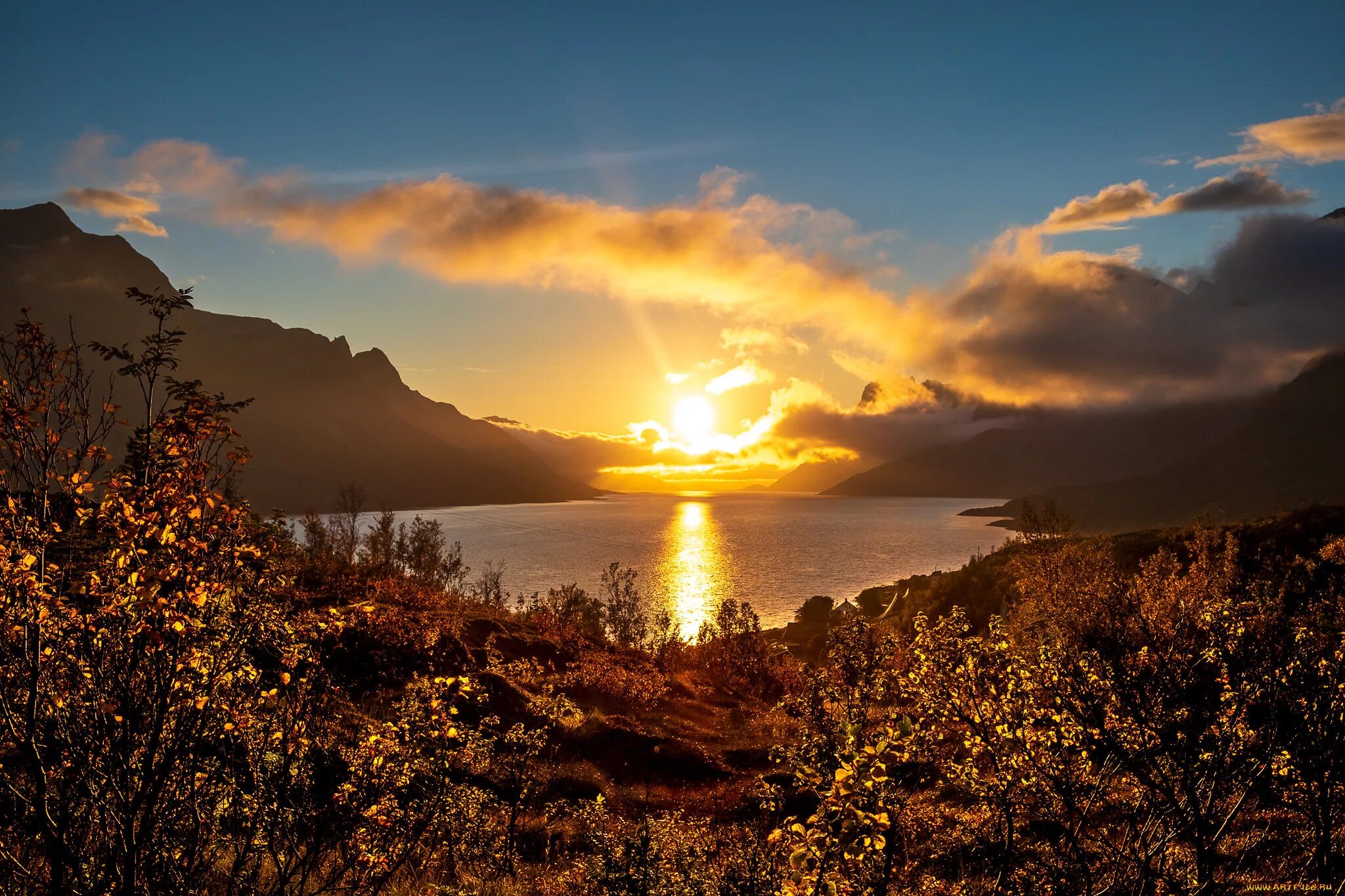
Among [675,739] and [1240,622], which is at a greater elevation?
[1240,622]

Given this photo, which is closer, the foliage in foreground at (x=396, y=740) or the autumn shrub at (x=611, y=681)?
the foliage in foreground at (x=396, y=740)

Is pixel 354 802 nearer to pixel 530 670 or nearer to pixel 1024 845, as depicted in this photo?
pixel 1024 845

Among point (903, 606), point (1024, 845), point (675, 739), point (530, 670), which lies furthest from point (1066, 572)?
point (903, 606)

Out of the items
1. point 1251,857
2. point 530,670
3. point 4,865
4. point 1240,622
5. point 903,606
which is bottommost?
point 903,606

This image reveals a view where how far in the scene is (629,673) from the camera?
1737 inches

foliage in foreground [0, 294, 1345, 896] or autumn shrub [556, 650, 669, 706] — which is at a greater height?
foliage in foreground [0, 294, 1345, 896]

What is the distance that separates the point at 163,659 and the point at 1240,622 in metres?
16.6

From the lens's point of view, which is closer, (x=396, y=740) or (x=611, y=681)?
(x=396, y=740)

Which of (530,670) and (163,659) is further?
(530,670)

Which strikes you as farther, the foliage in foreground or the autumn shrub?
the autumn shrub

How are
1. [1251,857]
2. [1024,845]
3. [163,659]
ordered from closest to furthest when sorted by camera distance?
[163,659]
[1251,857]
[1024,845]

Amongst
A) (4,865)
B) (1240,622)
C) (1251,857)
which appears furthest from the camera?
(1251,857)

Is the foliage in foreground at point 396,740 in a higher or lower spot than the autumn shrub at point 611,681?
higher

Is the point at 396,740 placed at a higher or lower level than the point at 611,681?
higher
